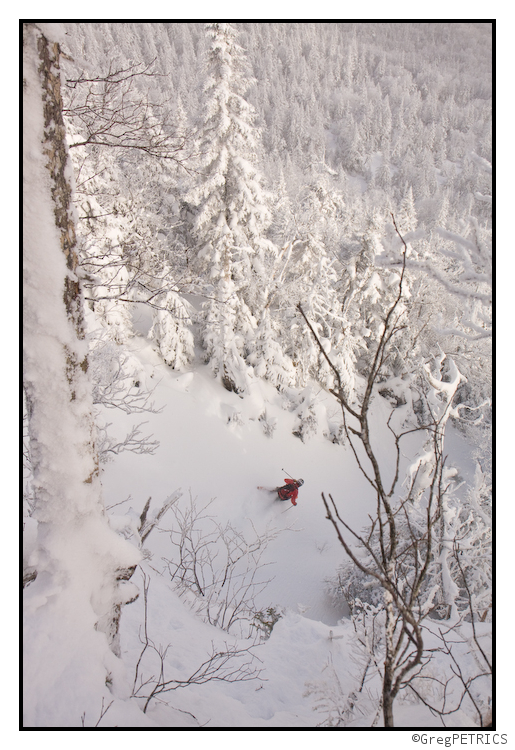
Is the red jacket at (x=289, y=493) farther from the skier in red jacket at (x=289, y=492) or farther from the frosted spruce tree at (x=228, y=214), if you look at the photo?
the frosted spruce tree at (x=228, y=214)

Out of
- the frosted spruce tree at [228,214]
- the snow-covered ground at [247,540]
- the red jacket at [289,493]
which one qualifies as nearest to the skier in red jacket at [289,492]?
the red jacket at [289,493]

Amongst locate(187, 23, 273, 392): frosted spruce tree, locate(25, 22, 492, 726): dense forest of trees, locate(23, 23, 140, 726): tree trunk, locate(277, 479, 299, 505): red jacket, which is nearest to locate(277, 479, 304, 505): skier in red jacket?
locate(277, 479, 299, 505): red jacket

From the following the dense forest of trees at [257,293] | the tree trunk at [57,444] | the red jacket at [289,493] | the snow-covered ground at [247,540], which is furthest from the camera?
the red jacket at [289,493]

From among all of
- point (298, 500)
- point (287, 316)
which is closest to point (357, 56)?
point (287, 316)

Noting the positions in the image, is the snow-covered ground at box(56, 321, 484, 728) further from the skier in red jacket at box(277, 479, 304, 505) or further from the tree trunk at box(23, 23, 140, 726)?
the skier in red jacket at box(277, 479, 304, 505)

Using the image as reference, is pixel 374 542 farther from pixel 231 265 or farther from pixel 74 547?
pixel 231 265
